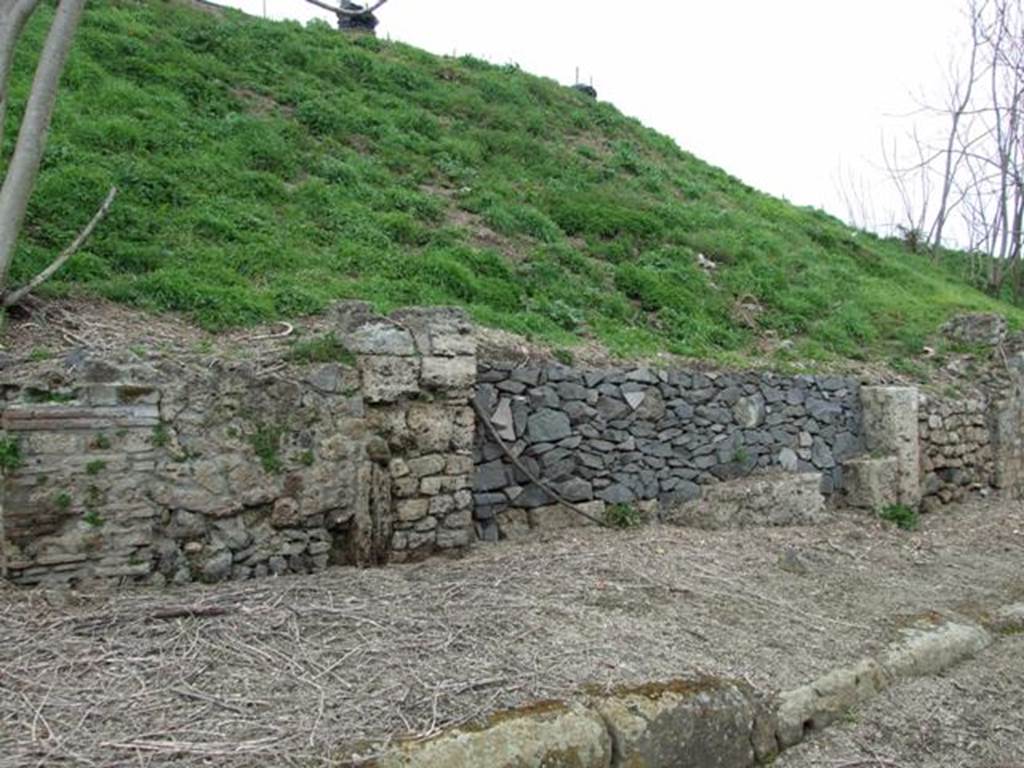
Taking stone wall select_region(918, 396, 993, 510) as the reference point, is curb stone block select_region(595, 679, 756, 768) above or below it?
below

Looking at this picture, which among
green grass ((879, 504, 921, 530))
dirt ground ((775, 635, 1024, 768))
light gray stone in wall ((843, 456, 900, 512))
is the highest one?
light gray stone in wall ((843, 456, 900, 512))

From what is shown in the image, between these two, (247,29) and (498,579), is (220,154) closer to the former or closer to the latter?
(247,29)

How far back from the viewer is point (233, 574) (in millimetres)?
4883

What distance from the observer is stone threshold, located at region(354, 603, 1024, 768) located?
305 centimetres

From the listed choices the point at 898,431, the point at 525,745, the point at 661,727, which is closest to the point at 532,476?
the point at 661,727

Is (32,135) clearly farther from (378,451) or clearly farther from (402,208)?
(402,208)

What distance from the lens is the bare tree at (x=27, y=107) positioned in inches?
213

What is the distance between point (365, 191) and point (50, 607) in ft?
23.5

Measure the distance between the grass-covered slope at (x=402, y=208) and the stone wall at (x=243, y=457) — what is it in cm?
166

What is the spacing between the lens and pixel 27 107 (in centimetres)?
544

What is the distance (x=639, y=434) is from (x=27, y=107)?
535cm

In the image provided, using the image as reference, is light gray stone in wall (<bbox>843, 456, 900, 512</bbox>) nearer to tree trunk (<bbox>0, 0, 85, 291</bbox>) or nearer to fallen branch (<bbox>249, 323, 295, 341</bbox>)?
fallen branch (<bbox>249, 323, 295, 341</bbox>)

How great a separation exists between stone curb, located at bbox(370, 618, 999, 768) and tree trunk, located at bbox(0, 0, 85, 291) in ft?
14.7

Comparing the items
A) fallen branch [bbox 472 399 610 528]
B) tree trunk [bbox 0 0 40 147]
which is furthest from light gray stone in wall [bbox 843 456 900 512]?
tree trunk [bbox 0 0 40 147]
